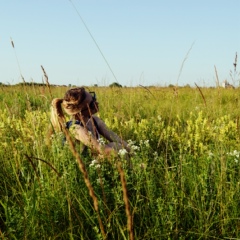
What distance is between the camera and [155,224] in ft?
6.13

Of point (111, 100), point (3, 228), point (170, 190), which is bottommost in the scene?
point (3, 228)

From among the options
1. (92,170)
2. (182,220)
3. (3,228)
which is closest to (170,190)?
(182,220)

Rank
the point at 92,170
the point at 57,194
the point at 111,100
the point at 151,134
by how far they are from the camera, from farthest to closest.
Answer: the point at 111,100 < the point at 151,134 < the point at 92,170 < the point at 57,194

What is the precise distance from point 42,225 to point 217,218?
34.9 inches

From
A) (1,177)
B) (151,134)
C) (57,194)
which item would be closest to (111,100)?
(151,134)

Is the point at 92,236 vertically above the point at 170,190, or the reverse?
the point at 170,190

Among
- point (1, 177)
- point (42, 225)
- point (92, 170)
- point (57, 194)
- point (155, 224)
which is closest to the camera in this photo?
point (42, 225)

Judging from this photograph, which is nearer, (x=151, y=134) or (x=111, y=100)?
(x=151, y=134)

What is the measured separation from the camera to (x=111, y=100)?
22.7 ft

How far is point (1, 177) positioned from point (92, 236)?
0.96m

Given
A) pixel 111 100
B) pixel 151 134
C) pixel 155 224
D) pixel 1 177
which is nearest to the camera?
pixel 155 224

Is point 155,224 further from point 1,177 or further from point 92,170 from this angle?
point 1,177

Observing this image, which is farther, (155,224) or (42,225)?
(155,224)

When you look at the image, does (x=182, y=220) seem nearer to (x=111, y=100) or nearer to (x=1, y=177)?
(x=1, y=177)
